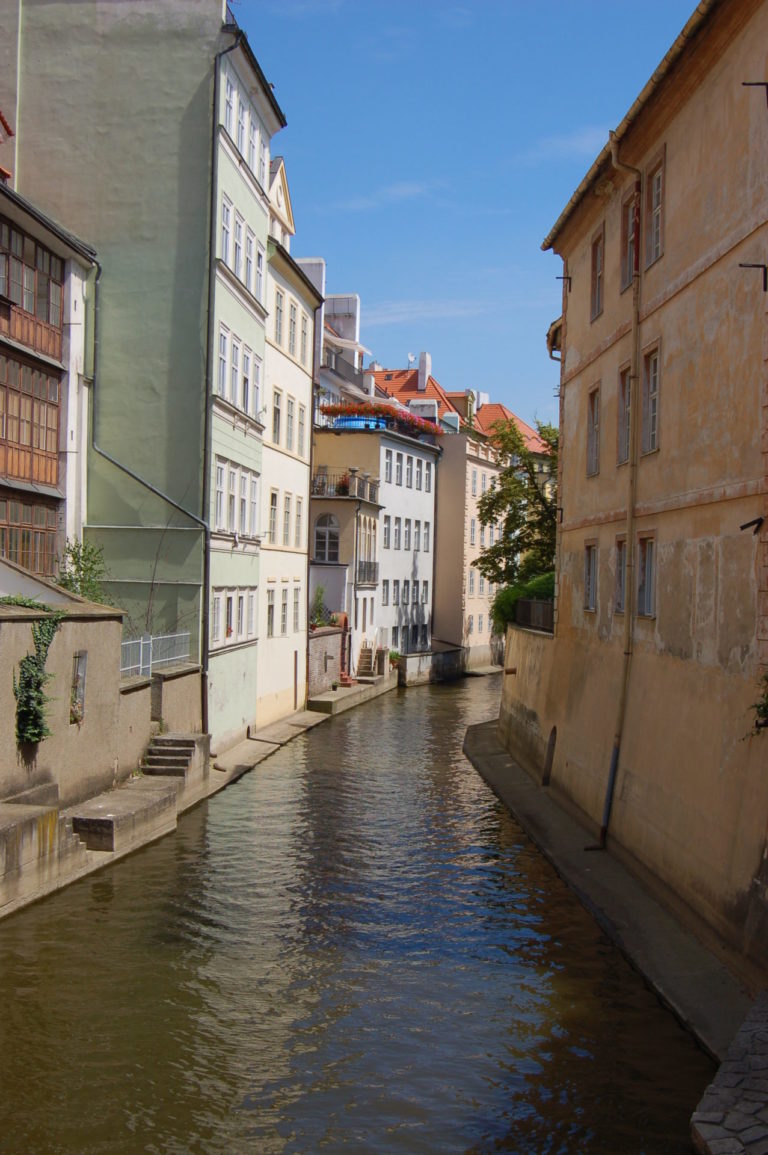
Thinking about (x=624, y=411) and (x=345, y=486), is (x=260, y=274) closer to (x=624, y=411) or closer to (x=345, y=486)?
(x=624, y=411)

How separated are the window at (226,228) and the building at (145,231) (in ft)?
1.65

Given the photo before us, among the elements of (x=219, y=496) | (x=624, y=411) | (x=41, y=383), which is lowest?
(x=219, y=496)

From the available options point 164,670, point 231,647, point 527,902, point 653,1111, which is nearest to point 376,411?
point 231,647

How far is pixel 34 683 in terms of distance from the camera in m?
16.9

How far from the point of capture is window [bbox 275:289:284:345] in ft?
111

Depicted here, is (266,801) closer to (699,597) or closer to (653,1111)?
(699,597)

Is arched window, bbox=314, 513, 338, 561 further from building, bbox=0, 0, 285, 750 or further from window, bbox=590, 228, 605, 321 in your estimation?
window, bbox=590, 228, 605, 321

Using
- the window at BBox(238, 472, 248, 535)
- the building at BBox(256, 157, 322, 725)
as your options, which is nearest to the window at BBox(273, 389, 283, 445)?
the building at BBox(256, 157, 322, 725)

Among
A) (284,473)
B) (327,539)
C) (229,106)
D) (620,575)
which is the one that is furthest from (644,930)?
(327,539)

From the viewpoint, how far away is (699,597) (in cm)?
1509

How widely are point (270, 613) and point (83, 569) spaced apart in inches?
385

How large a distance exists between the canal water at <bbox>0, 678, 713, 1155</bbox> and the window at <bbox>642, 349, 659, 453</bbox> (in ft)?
21.5

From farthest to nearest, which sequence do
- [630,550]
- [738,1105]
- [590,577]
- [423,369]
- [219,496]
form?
[423,369] < [219,496] < [590,577] < [630,550] < [738,1105]

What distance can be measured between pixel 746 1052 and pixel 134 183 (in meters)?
21.8
